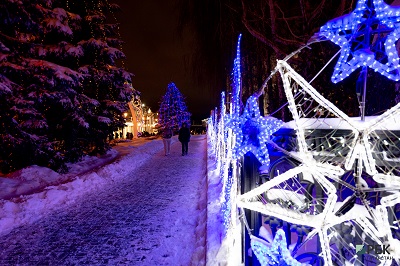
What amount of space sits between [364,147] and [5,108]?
9.64 metres

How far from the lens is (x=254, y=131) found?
2.19m

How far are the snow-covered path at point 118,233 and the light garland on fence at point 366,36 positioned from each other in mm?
3028

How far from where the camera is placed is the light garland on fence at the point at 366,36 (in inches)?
63.6

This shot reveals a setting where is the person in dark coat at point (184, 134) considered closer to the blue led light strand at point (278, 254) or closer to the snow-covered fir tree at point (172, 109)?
the blue led light strand at point (278, 254)

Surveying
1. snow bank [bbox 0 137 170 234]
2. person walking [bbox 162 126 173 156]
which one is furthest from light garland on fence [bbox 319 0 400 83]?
person walking [bbox 162 126 173 156]

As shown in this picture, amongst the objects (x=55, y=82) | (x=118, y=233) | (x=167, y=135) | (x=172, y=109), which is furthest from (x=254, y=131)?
(x=172, y=109)

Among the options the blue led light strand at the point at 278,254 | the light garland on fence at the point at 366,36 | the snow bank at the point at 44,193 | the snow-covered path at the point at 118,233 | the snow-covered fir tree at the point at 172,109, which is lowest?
the snow-covered path at the point at 118,233

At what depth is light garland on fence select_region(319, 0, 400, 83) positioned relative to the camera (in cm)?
161

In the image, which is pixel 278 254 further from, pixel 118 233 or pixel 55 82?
pixel 55 82

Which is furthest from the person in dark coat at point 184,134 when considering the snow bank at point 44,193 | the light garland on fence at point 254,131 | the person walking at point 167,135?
the light garland on fence at point 254,131

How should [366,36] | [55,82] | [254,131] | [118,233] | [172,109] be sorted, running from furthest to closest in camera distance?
[172,109] → [55,82] → [118,233] → [254,131] → [366,36]

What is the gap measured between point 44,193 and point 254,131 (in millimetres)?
6492

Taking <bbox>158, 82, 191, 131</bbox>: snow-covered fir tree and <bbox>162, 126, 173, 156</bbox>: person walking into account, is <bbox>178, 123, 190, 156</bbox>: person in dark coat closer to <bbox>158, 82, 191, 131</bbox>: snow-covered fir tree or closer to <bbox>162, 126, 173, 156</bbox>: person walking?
<bbox>162, 126, 173, 156</bbox>: person walking

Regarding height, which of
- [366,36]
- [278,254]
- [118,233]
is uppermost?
[366,36]
